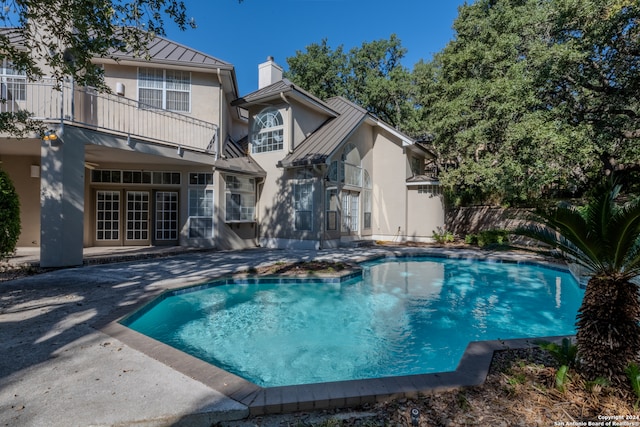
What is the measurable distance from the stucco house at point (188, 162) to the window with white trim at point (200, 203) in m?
0.04

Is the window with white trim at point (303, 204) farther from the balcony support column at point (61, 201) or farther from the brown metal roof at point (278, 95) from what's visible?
the balcony support column at point (61, 201)

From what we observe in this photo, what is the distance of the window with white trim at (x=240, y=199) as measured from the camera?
13.8 m

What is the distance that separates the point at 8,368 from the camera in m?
3.51

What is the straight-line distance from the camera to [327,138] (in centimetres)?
1484

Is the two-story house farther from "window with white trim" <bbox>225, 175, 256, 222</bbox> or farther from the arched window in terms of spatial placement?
"window with white trim" <bbox>225, 175, 256, 222</bbox>

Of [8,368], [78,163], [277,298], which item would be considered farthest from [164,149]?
[8,368]

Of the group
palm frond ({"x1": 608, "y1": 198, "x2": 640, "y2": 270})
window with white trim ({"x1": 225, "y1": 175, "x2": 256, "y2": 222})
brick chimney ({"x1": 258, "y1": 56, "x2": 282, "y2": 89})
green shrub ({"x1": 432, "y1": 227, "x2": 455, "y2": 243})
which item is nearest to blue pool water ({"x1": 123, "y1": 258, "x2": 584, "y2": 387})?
palm frond ({"x1": 608, "y1": 198, "x2": 640, "y2": 270})

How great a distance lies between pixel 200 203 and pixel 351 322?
30.1 ft

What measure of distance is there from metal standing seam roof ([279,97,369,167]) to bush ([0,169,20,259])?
8859mm

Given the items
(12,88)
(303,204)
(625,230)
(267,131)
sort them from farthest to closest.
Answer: (267,131), (303,204), (12,88), (625,230)

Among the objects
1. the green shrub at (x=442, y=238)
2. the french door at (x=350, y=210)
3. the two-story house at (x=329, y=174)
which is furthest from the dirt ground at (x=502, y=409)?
the green shrub at (x=442, y=238)

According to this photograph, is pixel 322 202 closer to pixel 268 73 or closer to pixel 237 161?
pixel 237 161

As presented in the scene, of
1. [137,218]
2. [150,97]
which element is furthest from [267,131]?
[137,218]

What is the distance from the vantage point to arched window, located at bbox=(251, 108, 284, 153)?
1492 cm
